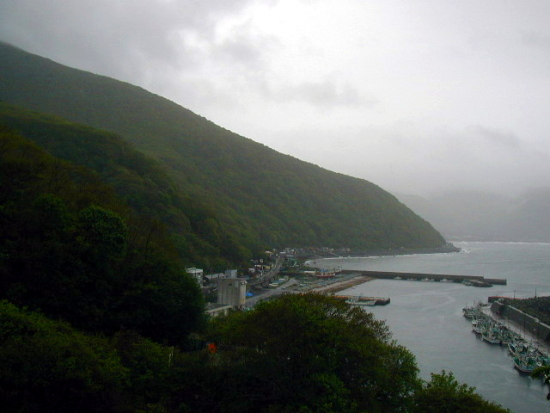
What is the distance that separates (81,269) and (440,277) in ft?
125

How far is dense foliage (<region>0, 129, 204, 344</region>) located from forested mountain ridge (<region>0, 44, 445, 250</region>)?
39.1 meters

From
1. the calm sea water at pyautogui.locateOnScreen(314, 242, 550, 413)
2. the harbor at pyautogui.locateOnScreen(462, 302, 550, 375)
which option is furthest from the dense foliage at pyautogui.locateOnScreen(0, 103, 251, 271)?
the harbor at pyautogui.locateOnScreen(462, 302, 550, 375)

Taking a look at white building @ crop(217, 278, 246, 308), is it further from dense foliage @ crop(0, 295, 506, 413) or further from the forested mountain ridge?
the forested mountain ridge

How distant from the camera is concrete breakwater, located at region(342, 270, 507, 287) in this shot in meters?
39.6

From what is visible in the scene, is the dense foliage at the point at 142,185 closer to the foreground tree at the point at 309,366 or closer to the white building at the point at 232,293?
the white building at the point at 232,293

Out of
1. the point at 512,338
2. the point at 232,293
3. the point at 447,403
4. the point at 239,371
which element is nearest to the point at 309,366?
the point at 239,371

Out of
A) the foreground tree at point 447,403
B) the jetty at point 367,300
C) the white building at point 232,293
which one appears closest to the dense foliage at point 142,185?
the jetty at point 367,300

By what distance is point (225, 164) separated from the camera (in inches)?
2653

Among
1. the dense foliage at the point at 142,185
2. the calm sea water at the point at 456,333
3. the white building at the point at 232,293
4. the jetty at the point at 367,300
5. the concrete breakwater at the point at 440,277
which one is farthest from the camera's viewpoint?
the concrete breakwater at the point at 440,277

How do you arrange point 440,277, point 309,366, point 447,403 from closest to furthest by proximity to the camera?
point 309,366, point 447,403, point 440,277

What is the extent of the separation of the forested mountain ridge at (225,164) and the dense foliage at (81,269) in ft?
128

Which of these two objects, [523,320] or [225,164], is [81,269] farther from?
[225,164]

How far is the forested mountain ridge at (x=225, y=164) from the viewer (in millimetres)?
60656

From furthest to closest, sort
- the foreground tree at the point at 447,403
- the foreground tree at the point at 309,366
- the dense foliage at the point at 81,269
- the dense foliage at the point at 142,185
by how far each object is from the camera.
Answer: the dense foliage at the point at 142,185 < the dense foliage at the point at 81,269 < the foreground tree at the point at 447,403 < the foreground tree at the point at 309,366
